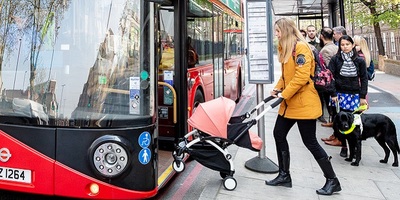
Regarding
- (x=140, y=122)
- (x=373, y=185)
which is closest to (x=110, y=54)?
(x=140, y=122)

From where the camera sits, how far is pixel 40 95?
11.2 feet

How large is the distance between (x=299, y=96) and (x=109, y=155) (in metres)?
2.15

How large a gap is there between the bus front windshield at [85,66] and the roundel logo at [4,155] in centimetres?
28

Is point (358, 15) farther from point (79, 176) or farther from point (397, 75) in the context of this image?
point (79, 176)

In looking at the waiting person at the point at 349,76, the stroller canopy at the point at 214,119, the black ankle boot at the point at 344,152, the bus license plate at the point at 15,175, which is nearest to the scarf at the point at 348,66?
the waiting person at the point at 349,76

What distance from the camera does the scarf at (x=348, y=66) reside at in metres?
5.36

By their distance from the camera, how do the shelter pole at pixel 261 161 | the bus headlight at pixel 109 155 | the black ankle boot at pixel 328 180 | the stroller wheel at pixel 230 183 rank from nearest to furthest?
the bus headlight at pixel 109 155, the black ankle boot at pixel 328 180, the stroller wheel at pixel 230 183, the shelter pole at pixel 261 161

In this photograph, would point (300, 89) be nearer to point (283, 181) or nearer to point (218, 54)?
point (283, 181)

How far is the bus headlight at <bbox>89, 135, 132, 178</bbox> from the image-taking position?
327 cm

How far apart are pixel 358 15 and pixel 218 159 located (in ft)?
74.7

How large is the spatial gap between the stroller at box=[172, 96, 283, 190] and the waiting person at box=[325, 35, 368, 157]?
5.88ft

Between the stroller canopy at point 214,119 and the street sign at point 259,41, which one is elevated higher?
the street sign at point 259,41

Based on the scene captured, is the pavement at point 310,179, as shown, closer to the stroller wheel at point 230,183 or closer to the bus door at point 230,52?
the stroller wheel at point 230,183

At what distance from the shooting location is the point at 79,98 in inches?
132
